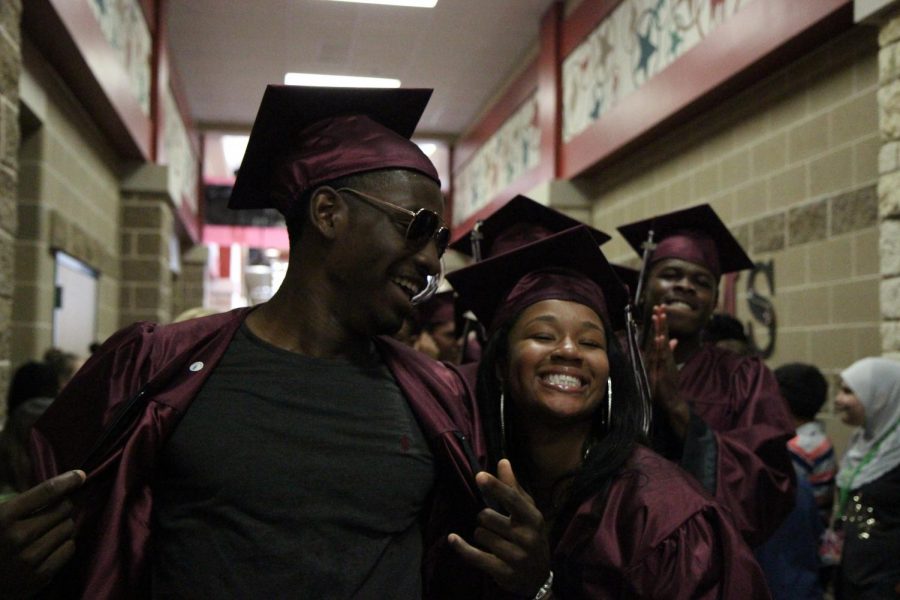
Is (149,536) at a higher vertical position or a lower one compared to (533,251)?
lower

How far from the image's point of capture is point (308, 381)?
1451 mm

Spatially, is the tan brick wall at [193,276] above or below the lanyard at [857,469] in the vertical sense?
above

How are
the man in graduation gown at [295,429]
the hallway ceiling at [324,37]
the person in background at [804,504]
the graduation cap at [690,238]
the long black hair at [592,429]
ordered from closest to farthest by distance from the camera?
the man in graduation gown at [295,429] < the long black hair at [592,429] < the hallway ceiling at [324,37] < the graduation cap at [690,238] < the person in background at [804,504]

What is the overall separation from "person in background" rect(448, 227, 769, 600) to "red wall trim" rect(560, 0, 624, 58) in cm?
442

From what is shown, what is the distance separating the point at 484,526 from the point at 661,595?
399 mm

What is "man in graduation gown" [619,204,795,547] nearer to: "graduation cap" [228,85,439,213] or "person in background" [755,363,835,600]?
"person in background" [755,363,835,600]

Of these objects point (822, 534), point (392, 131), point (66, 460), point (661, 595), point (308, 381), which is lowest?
point (822, 534)

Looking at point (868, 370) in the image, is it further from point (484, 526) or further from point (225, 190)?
point (225, 190)

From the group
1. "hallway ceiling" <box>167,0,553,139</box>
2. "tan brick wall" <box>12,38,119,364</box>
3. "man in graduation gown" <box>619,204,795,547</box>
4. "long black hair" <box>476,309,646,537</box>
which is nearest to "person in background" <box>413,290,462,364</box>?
"hallway ceiling" <box>167,0,553,139</box>

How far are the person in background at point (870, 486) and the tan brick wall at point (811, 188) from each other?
0.44 m

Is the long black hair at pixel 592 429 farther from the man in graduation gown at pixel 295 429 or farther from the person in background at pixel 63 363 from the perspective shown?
the person in background at pixel 63 363

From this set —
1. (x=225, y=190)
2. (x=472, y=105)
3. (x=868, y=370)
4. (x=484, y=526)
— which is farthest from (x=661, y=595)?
(x=225, y=190)

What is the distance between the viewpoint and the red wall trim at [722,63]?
12.7ft

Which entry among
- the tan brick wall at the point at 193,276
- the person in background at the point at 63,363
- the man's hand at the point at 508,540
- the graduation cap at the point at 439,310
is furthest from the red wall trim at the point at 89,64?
the tan brick wall at the point at 193,276
